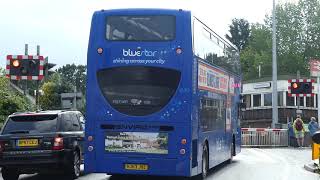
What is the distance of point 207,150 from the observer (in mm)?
15086

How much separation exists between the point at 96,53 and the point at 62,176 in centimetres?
342

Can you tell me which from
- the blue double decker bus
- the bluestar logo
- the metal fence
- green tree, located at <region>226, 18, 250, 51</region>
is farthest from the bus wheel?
green tree, located at <region>226, 18, 250, 51</region>

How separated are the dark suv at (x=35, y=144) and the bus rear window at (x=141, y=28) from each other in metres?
2.28

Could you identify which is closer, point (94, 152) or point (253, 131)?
point (94, 152)

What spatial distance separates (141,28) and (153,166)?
2.85 m

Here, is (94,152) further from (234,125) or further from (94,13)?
(234,125)

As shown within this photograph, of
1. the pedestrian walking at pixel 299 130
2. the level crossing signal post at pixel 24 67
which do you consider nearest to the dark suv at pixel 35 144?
the level crossing signal post at pixel 24 67

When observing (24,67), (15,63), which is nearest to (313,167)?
(24,67)

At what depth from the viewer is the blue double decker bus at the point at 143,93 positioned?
1312 centimetres

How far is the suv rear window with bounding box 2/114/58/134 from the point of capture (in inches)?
541

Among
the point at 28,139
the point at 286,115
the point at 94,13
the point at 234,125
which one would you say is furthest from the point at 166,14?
the point at 286,115

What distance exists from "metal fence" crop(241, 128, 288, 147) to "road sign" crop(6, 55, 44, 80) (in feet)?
50.0

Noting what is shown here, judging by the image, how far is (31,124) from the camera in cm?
1380

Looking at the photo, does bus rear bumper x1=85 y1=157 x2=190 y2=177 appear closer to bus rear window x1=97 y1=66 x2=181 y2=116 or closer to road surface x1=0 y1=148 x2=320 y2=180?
bus rear window x1=97 y1=66 x2=181 y2=116
